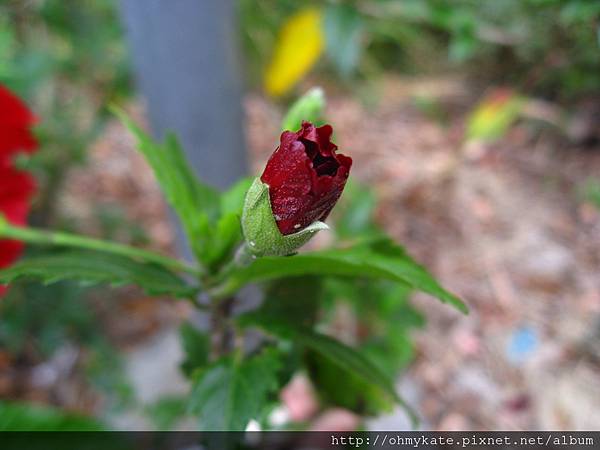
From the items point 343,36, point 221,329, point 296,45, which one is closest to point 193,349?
point 221,329

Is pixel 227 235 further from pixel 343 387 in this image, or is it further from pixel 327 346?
pixel 343 387

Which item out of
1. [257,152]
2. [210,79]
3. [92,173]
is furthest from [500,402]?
[92,173]

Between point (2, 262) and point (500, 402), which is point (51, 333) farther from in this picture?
point (500, 402)

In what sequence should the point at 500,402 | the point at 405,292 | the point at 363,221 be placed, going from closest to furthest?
the point at 405,292 < the point at 363,221 < the point at 500,402

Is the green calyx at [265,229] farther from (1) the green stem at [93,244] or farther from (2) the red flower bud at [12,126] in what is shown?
(2) the red flower bud at [12,126]

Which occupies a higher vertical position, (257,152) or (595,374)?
(257,152)

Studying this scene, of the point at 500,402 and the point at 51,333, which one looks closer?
the point at 51,333

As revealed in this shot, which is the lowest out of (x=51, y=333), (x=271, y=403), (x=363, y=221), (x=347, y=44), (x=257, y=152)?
(x=271, y=403)
